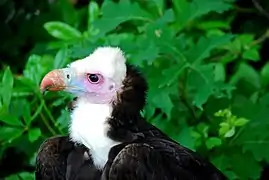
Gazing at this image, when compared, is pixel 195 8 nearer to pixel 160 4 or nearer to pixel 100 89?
pixel 160 4

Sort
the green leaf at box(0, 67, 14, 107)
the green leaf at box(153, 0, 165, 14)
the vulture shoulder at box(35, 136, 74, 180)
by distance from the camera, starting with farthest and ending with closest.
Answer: the green leaf at box(153, 0, 165, 14) < the green leaf at box(0, 67, 14, 107) < the vulture shoulder at box(35, 136, 74, 180)

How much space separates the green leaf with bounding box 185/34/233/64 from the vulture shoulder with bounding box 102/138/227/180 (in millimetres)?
962

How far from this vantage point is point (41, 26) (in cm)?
642

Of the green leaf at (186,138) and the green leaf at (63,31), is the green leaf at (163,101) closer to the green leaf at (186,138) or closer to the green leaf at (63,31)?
the green leaf at (186,138)

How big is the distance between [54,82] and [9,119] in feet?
2.58

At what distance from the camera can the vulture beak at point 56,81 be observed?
4246 mm

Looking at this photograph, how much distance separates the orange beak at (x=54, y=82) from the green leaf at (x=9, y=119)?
679 mm

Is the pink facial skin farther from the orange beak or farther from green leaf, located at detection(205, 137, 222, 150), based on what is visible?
green leaf, located at detection(205, 137, 222, 150)

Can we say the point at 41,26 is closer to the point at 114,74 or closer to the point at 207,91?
the point at 207,91

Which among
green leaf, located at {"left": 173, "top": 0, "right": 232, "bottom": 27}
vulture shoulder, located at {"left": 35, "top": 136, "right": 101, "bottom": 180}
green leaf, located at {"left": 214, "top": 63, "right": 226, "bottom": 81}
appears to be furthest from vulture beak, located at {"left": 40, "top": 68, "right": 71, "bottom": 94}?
green leaf, located at {"left": 214, "top": 63, "right": 226, "bottom": 81}

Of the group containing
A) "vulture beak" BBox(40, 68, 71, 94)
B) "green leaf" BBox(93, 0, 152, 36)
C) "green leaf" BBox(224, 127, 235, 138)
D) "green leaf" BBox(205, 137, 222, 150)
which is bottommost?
"green leaf" BBox(205, 137, 222, 150)

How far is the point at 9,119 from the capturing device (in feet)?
16.3

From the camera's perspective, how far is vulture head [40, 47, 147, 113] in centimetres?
427

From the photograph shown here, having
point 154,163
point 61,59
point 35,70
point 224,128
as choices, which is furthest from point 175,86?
point 154,163
